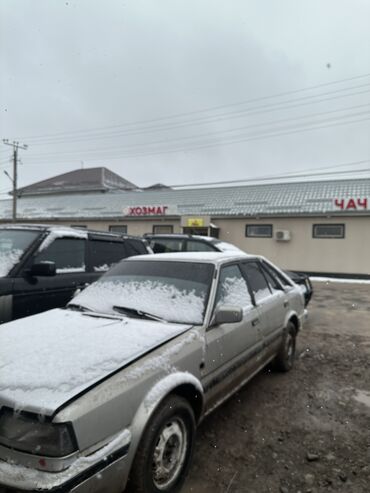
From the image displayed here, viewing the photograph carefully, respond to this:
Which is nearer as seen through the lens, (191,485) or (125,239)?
(191,485)

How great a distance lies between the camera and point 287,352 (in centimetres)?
463

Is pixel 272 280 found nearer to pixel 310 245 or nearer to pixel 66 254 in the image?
pixel 66 254

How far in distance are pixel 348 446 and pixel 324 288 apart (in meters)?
10.8

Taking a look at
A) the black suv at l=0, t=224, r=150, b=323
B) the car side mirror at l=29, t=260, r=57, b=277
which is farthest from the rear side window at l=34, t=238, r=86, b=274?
the car side mirror at l=29, t=260, r=57, b=277

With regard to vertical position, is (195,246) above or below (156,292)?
above

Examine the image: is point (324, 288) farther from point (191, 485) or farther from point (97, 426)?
point (97, 426)

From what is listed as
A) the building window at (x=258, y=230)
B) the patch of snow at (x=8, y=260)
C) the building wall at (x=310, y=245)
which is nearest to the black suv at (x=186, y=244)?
the patch of snow at (x=8, y=260)

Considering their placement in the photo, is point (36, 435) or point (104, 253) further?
point (104, 253)

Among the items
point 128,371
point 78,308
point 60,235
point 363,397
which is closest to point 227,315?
point 128,371

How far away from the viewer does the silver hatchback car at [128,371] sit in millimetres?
1793

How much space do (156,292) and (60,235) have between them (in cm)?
203

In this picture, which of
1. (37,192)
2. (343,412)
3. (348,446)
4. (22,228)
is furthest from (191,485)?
(37,192)

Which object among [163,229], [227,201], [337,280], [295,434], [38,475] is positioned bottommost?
[337,280]

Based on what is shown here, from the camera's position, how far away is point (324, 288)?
13.2 meters
